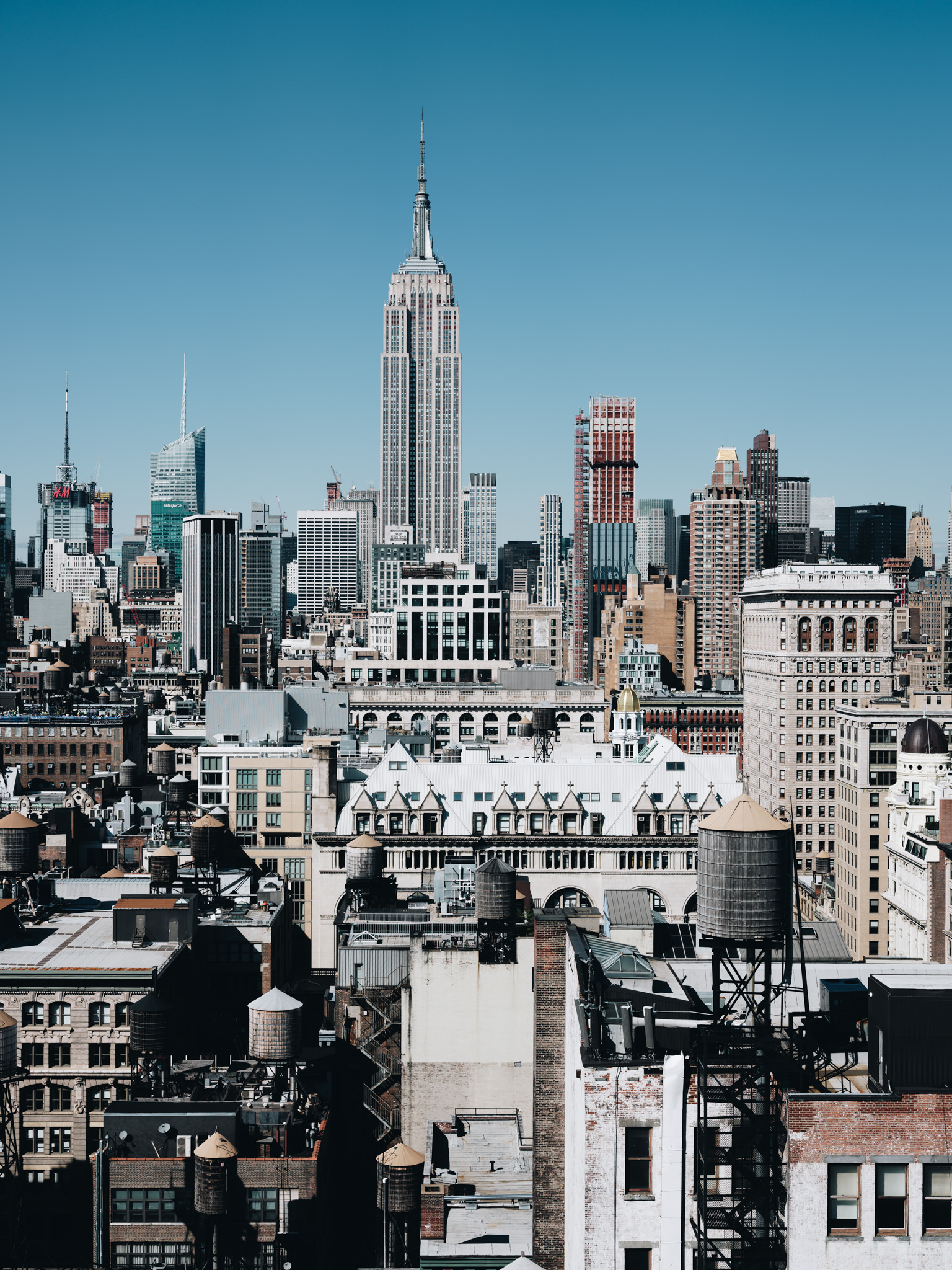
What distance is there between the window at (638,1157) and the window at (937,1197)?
21.1 feet

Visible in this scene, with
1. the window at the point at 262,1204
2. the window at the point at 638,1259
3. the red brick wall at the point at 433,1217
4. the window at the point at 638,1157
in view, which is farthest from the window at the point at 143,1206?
the window at the point at 638,1157

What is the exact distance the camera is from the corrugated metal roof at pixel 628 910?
231 ft

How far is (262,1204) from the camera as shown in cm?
5800

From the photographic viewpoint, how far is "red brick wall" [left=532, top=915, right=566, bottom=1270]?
146 feet

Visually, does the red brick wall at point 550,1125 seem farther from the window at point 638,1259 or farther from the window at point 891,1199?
the window at point 891,1199

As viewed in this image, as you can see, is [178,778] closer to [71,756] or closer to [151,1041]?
[71,756]

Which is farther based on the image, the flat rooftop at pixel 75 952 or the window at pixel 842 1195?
the flat rooftop at pixel 75 952

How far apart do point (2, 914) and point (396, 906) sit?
22.9m

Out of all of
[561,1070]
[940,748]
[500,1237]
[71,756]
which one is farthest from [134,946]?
[71,756]

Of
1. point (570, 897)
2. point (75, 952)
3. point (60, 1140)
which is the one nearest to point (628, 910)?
point (75, 952)

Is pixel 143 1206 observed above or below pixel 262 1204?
below

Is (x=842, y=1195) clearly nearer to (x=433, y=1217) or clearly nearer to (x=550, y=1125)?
(x=550, y=1125)

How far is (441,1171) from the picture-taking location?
5872 centimetres

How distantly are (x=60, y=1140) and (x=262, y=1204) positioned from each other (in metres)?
16.5
